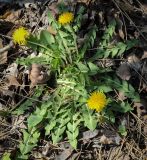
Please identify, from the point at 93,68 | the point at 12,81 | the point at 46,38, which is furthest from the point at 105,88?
the point at 12,81

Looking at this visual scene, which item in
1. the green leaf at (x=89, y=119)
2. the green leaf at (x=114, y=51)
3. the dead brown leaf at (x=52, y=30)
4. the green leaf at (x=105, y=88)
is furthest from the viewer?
the dead brown leaf at (x=52, y=30)

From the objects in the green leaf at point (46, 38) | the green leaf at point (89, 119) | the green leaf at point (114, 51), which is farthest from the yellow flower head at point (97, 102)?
the green leaf at point (46, 38)

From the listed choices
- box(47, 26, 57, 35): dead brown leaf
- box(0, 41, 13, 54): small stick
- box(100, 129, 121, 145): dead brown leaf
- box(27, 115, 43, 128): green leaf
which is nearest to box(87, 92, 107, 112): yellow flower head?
box(100, 129, 121, 145): dead brown leaf

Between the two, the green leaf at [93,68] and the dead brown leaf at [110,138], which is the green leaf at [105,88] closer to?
the green leaf at [93,68]

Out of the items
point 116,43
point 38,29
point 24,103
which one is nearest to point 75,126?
point 24,103

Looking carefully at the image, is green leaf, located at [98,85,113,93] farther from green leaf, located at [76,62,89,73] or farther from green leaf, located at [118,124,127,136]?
green leaf, located at [118,124,127,136]

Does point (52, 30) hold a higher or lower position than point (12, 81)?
higher

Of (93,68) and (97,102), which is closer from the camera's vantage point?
(97,102)

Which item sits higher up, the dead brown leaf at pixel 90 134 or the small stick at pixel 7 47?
the small stick at pixel 7 47

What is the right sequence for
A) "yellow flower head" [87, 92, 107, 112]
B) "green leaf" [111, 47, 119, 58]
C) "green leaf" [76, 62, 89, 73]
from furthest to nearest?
"green leaf" [111, 47, 119, 58] < "green leaf" [76, 62, 89, 73] < "yellow flower head" [87, 92, 107, 112]

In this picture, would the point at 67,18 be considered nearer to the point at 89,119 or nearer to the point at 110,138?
the point at 89,119

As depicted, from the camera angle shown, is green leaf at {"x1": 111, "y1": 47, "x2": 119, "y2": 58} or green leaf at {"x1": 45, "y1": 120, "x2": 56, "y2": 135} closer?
green leaf at {"x1": 45, "y1": 120, "x2": 56, "y2": 135}

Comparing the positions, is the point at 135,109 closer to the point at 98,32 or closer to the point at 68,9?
the point at 98,32
